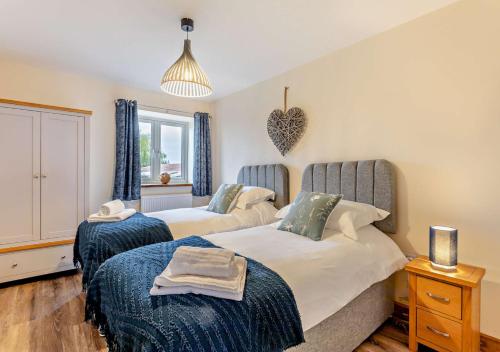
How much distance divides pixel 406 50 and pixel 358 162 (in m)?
0.99

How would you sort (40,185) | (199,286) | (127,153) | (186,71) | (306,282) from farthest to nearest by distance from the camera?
(127,153)
(40,185)
(186,71)
(306,282)
(199,286)

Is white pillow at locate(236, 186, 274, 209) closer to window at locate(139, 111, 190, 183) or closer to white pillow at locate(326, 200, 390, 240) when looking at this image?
white pillow at locate(326, 200, 390, 240)

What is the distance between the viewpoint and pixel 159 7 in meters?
1.98

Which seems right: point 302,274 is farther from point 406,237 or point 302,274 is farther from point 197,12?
point 197,12

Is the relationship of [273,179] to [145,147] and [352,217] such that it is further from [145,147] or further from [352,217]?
[145,147]

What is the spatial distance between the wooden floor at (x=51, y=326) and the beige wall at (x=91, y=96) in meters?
1.22

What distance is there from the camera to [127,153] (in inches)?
144

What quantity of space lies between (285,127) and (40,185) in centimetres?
280

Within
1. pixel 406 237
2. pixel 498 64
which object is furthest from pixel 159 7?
pixel 406 237

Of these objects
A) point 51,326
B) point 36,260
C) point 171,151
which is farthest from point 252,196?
point 36,260

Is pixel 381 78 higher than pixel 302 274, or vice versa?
pixel 381 78

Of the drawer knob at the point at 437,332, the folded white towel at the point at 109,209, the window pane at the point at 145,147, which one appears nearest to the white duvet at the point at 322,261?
the drawer knob at the point at 437,332

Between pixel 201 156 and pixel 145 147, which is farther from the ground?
pixel 145 147

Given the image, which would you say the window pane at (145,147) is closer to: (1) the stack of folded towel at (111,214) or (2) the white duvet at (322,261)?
(1) the stack of folded towel at (111,214)
